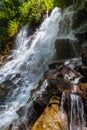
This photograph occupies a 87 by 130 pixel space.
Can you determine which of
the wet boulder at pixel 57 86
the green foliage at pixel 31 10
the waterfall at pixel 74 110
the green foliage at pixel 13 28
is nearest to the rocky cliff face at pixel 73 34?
the wet boulder at pixel 57 86

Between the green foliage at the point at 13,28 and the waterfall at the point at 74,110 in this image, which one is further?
the green foliage at the point at 13,28

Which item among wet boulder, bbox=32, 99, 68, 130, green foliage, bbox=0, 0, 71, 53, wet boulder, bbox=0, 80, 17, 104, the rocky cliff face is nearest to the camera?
wet boulder, bbox=32, 99, 68, 130

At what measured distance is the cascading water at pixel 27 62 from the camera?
43.8 ft

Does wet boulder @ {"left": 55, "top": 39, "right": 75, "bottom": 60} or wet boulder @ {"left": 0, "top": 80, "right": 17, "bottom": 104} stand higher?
wet boulder @ {"left": 55, "top": 39, "right": 75, "bottom": 60}

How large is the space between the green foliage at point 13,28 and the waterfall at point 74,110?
15.6m

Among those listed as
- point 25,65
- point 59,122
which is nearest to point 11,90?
point 25,65

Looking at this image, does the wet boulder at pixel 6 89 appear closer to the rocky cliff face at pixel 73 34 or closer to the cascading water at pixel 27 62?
the cascading water at pixel 27 62

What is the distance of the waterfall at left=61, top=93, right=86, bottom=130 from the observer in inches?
360

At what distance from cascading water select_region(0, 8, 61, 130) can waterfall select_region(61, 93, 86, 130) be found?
2.90 meters

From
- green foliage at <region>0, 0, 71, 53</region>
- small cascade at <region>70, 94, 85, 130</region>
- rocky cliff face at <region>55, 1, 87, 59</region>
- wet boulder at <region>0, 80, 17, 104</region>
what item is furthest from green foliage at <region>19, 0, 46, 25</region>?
small cascade at <region>70, 94, 85, 130</region>

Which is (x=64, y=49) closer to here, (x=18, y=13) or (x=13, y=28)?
(x=13, y=28)

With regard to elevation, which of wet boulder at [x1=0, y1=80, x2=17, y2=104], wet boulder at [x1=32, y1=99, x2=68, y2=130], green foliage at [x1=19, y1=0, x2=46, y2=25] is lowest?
wet boulder at [x1=0, y1=80, x2=17, y2=104]

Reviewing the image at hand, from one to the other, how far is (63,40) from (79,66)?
15.5ft

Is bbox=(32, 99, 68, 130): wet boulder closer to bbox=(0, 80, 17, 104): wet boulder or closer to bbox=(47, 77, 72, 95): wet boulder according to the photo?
bbox=(47, 77, 72, 95): wet boulder
